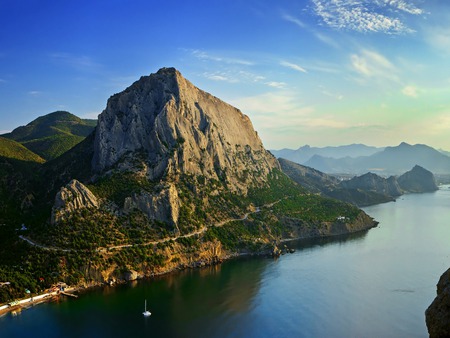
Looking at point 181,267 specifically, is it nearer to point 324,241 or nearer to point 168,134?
point 168,134

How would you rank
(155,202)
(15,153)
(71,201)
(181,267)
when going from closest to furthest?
(71,201), (181,267), (155,202), (15,153)

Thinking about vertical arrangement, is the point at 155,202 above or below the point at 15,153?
below

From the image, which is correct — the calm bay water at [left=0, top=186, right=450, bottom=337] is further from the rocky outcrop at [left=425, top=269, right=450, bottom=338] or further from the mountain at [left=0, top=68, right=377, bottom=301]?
the rocky outcrop at [left=425, top=269, right=450, bottom=338]

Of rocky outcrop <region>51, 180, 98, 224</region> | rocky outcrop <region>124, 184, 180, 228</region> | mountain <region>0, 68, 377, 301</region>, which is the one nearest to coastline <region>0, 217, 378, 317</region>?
mountain <region>0, 68, 377, 301</region>

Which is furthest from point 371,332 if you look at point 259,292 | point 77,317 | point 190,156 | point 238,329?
point 190,156

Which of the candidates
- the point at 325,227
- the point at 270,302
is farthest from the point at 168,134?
the point at 270,302

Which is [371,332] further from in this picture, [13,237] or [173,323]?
[13,237]
